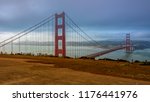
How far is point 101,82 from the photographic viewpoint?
19.3 feet

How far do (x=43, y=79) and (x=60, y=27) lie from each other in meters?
21.1

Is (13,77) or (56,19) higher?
(56,19)

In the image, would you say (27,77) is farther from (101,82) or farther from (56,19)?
(56,19)

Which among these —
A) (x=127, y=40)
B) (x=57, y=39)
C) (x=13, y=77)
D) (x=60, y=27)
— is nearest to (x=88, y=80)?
(x=13, y=77)

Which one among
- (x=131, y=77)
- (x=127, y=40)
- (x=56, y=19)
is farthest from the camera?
(x=127, y=40)

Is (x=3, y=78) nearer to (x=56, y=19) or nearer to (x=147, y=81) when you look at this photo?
(x=147, y=81)

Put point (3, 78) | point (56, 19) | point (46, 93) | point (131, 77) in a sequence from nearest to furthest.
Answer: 1. point (46, 93)
2. point (3, 78)
3. point (131, 77)
4. point (56, 19)

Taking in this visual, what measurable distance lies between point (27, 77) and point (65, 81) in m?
1.04

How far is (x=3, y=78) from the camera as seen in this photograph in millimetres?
6258

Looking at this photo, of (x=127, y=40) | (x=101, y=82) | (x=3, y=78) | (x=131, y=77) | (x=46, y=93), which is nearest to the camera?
(x=46, y=93)

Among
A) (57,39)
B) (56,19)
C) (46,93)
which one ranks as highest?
(56,19)

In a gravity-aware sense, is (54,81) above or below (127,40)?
below

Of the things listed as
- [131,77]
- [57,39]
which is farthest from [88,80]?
[57,39]

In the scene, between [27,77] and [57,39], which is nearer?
[27,77]
